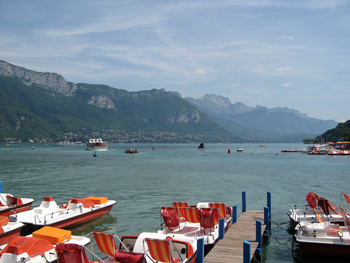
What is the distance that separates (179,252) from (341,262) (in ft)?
24.3

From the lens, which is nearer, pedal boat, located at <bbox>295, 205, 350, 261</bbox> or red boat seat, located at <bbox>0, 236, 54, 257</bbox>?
red boat seat, located at <bbox>0, 236, 54, 257</bbox>

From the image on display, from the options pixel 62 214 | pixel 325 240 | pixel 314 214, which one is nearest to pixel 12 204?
pixel 62 214

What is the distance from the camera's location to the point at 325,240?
13.1 meters

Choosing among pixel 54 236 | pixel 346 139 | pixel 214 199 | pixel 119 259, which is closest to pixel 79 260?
pixel 119 259

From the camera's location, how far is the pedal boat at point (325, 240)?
12.8 metres

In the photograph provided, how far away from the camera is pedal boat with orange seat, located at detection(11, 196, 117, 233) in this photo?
16.5 metres

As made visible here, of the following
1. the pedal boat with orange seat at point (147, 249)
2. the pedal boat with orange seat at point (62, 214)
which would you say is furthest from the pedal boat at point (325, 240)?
the pedal boat with orange seat at point (62, 214)

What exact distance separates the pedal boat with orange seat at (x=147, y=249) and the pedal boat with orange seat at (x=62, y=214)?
262 inches

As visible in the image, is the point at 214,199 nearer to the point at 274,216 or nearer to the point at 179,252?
the point at 274,216

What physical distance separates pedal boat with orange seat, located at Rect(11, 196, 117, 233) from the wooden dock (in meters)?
9.19

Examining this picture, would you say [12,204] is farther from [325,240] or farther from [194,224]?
[325,240]

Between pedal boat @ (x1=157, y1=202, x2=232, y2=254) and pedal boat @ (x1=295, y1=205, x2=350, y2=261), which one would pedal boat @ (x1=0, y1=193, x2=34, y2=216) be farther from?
pedal boat @ (x1=295, y1=205, x2=350, y2=261)

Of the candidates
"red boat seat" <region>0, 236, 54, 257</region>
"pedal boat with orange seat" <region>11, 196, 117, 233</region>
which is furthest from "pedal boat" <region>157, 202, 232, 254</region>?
"pedal boat with orange seat" <region>11, 196, 117, 233</region>

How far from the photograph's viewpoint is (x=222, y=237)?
1402 cm
